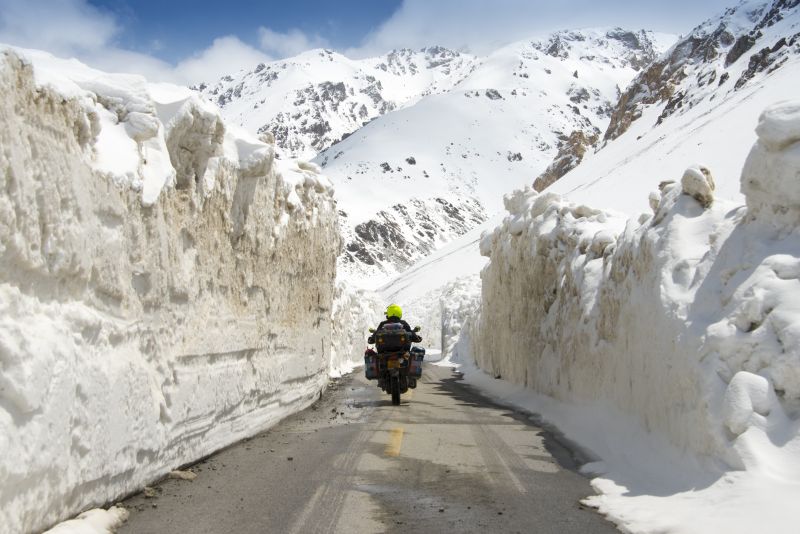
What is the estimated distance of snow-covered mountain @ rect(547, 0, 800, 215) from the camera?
54750 mm

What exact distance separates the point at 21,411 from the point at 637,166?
223 feet

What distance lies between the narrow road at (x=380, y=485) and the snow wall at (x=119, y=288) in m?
0.51

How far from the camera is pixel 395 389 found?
14.5 m

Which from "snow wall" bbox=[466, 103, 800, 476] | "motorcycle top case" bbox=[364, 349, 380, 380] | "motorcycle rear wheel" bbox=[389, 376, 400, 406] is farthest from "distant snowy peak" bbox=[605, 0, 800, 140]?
"snow wall" bbox=[466, 103, 800, 476]

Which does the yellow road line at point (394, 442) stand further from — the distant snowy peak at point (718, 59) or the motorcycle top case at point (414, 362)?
the distant snowy peak at point (718, 59)

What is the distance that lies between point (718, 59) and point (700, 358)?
106m

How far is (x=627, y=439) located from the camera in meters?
8.36

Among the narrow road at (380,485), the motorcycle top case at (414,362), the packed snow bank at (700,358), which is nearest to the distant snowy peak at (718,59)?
the motorcycle top case at (414,362)

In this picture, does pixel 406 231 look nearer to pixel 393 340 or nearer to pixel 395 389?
pixel 393 340

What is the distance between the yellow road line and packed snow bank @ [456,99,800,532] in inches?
94.5

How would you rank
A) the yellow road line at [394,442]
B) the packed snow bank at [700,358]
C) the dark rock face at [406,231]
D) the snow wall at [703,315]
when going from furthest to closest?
the dark rock face at [406,231]
the yellow road line at [394,442]
the snow wall at [703,315]
the packed snow bank at [700,358]

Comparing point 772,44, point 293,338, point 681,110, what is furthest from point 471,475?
point 772,44

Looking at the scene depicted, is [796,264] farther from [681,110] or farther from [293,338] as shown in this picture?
[681,110]

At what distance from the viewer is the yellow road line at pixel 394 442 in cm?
858
